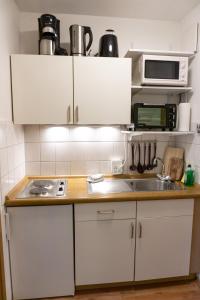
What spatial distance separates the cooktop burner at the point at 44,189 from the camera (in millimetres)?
1518

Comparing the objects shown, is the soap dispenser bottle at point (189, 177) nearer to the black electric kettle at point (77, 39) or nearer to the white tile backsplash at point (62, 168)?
the white tile backsplash at point (62, 168)

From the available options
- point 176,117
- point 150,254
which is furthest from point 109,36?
point 150,254

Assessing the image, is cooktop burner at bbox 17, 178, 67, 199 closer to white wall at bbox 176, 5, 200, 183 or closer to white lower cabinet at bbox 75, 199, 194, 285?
white lower cabinet at bbox 75, 199, 194, 285

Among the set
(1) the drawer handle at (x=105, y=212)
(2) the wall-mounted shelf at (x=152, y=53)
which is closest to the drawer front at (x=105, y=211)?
(1) the drawer handle at (x=105, y=212)

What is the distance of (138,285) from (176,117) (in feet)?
5.10

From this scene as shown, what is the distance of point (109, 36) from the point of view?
1.68m

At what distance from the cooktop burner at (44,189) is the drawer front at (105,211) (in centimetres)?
21

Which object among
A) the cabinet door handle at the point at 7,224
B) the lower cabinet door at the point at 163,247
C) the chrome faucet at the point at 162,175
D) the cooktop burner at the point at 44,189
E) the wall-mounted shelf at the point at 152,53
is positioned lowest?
the lower cabinet door at the point at 163,247

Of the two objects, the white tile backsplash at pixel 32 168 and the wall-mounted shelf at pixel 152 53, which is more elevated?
the wall-mounted shelf at pixel 152 53

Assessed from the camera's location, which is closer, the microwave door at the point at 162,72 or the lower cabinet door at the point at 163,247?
the lower cabinet door at the point at 163,247

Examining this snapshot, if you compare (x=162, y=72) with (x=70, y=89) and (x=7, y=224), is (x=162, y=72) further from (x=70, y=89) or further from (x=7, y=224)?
(x=7, y=224)

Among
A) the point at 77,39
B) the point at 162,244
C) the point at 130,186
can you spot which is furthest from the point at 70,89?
the point at 162,244

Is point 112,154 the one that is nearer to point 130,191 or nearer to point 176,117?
point 130,191

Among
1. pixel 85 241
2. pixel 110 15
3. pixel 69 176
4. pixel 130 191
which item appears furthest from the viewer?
pixel 69 176
